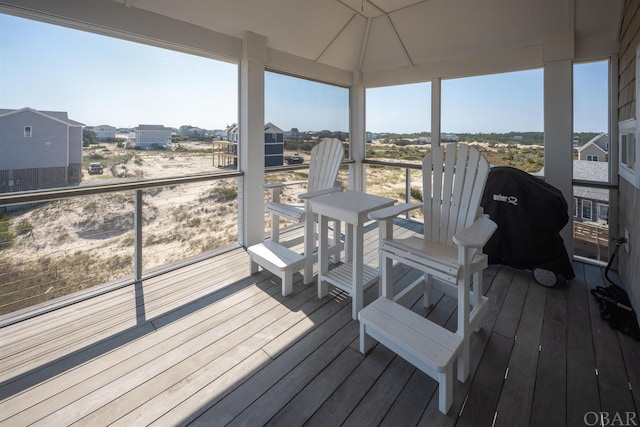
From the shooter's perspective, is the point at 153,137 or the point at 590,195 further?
the point at 590,195

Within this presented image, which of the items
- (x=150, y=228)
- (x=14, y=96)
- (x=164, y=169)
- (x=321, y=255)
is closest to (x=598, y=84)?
(x=321, y=255)

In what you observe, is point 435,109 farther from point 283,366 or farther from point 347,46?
point 283,366

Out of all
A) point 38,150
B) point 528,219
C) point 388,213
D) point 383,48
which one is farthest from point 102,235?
point 383,48

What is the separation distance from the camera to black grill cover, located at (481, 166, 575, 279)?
8.73ft

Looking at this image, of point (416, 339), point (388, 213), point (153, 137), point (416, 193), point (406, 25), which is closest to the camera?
point (416, 339)

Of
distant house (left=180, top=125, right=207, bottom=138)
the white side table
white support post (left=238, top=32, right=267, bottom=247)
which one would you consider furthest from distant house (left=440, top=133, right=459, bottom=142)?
distant house (left=180, top=125, right=207, bottom=138)

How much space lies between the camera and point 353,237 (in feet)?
7.40

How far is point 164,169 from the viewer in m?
3.06

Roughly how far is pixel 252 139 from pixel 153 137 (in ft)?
3.41

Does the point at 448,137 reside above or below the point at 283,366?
above

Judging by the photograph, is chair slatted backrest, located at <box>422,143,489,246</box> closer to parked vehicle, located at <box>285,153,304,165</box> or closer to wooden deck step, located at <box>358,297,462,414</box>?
wooden deck step, located at <box>358,297,462,414</box>

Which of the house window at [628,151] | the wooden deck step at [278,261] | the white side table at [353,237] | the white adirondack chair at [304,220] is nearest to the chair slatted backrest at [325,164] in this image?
the white adirondack chair at [304,220]

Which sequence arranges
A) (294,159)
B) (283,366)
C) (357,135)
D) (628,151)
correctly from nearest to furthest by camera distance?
(283,366) < (628,151) < (294,159) < (357,135)

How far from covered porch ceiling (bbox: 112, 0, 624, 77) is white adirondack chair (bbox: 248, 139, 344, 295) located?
1.50m
